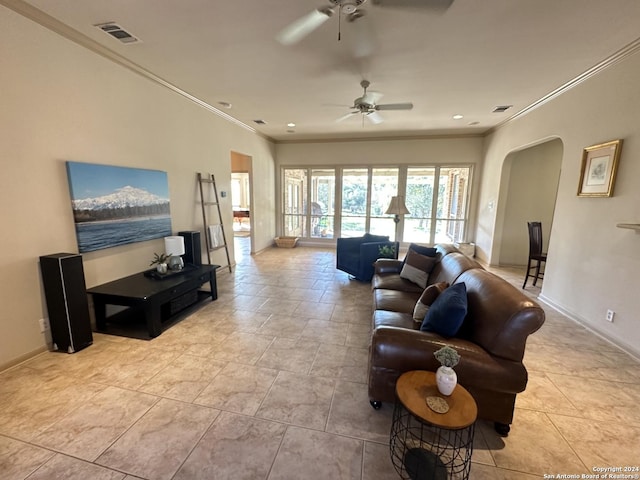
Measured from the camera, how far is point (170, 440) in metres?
1.68

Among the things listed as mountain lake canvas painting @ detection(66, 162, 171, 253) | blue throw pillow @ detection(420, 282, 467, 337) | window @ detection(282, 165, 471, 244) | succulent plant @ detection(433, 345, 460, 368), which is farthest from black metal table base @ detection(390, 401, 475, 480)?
window @ detection(282, 165, 471, 244)

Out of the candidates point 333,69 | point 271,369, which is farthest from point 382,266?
point 333,69

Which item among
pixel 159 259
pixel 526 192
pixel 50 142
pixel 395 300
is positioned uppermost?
pixel 50 142

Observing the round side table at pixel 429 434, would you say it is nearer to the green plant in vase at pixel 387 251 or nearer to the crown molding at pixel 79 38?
the green plant in vase at pixel 387 251

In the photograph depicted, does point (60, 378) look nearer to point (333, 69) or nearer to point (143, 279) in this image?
point (143, 279)

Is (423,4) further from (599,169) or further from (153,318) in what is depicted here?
(153,318)

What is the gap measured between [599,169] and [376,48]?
2.80 meters

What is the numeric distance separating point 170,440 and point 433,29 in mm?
3674

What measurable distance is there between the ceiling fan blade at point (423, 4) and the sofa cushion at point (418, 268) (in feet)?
7.77

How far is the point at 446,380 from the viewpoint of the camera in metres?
1.42

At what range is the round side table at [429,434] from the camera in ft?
4.27

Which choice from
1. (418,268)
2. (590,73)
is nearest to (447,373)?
(418,268)

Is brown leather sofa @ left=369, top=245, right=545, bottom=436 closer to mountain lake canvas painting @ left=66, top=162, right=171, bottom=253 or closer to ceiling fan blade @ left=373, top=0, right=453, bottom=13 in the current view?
ceiling fan blade @ left=373, top=0, right=453, bottom=13

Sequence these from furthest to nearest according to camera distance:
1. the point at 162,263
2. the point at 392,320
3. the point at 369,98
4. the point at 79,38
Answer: the point at 369,98 < the point at 162,263 < the point at 79,38 < the point at 392,320
